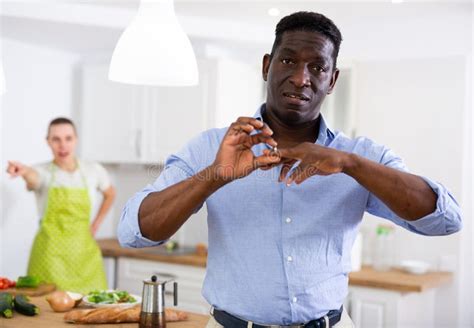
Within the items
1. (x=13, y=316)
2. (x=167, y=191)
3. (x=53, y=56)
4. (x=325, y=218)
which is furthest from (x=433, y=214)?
(x=53, y=56)

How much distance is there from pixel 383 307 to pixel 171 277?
1333 mm

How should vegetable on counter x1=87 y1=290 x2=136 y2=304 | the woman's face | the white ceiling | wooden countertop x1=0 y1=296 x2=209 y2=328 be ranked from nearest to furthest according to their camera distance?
wooden countertop x1=0 y1=296 x2=209 y2=328
vegetable on counter x1=87 y1=290 x2=136 y2=304
the white ceiling
the woman's face

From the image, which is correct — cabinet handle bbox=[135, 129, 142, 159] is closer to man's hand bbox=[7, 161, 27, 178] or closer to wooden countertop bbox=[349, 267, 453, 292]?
man's hand bbox=[7, 161, 27, 178]

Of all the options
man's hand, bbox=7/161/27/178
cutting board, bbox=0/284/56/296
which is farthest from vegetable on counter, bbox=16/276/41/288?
man's hand, bbox=7/161/27/178

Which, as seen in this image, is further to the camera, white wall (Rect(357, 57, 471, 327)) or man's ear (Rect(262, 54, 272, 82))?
white wall (Rect(357, 57, 471, 327))

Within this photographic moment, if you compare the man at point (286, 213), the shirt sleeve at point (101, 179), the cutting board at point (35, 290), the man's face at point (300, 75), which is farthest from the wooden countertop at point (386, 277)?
the man's face at point (300, 75)

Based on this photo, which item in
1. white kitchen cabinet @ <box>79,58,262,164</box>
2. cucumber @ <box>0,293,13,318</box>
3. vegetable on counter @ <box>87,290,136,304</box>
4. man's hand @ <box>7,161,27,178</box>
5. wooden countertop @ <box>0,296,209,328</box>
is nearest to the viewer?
wooden countertop @ <box>0,296,209,328</box>

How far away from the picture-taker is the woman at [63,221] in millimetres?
3953

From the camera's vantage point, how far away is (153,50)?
2072 millimetres

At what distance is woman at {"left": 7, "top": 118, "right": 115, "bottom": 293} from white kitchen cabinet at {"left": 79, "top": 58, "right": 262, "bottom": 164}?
56 centimetres

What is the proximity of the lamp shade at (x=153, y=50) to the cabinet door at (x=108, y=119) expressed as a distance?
245cm

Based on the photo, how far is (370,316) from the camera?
11.3 feet

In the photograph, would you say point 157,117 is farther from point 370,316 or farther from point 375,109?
point 370,316

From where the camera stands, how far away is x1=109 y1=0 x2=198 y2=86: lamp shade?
2.07 metres
